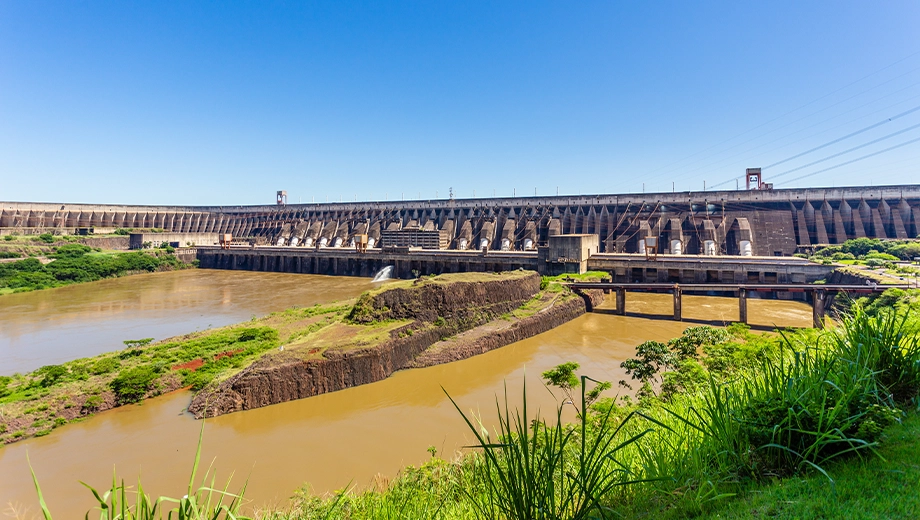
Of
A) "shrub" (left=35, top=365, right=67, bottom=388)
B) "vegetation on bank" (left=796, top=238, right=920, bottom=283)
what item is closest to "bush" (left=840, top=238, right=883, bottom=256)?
"vegetation on bank" (left=796, top=238, right=920, bottom=283)

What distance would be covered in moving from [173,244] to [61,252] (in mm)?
11619

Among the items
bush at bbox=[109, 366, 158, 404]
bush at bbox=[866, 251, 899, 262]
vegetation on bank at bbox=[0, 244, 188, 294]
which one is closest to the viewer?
bush at bbox=[109, 366, 158, 404]

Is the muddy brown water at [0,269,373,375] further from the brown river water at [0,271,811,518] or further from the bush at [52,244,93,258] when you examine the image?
the bush at [52,244,93,258]

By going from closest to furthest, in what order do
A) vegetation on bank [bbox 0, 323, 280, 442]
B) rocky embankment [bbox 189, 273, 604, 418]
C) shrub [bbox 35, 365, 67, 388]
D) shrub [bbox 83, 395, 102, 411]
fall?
1. vegetation on bank [bbox 0, 323, 280, 442]
2. shrub [bbox 83, 395, 102, 411]
3. rocky embankment [bbox 189, 273, 604, 418]
4. shrub [bbox 35, 365, 67, 388]

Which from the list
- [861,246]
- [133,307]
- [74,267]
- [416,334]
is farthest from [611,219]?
[74,267]

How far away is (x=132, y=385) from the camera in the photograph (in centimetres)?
1166

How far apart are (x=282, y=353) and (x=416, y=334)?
428 centimetres

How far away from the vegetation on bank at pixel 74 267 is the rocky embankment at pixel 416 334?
34357 mm

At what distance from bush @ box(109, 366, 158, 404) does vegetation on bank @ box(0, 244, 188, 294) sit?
3131 cm

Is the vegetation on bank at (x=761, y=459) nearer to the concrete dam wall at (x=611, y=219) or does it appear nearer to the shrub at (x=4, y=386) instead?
the shrub at (x=4, y=386)

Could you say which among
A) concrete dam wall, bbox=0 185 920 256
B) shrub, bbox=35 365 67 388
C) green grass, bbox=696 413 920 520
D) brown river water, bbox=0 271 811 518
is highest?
concrete dam wall, bbox=0 185 920 256

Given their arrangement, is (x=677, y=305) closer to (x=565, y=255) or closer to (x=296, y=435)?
(x=565, y=255)

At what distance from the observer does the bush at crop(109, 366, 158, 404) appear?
37.7 ft

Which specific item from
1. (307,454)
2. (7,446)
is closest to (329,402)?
(307,454)
